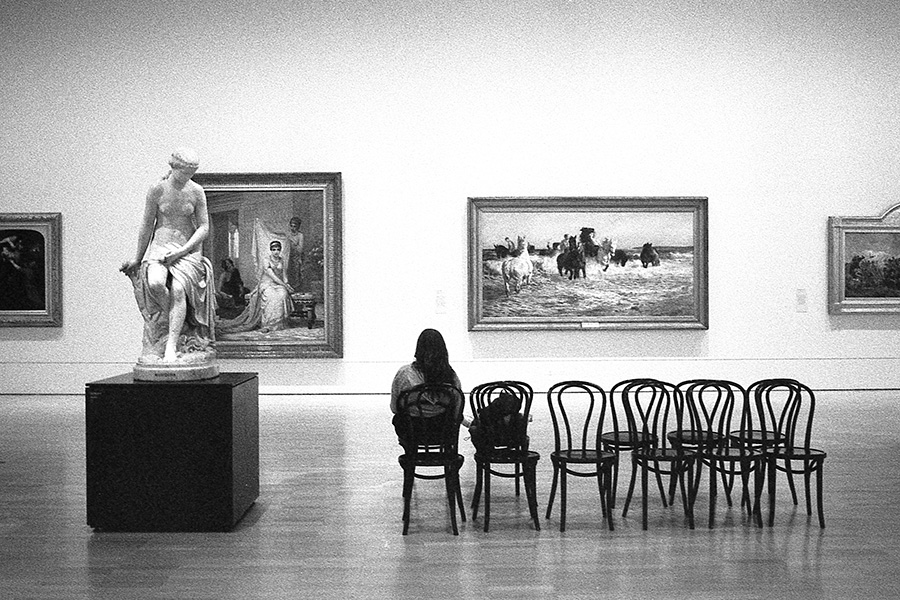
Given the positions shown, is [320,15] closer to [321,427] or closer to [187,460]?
[321,427]

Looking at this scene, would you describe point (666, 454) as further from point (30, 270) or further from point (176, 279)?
point (30, 270)

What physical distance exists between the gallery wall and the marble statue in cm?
911

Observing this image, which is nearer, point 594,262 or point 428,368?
point 428,368

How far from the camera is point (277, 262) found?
59.6 ft

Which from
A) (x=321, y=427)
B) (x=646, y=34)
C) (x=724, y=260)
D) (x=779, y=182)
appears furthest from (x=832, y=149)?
(x=321, y=427)

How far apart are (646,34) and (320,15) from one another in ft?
20.1

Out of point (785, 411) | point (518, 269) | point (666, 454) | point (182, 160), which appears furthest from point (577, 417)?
point (182, 160)

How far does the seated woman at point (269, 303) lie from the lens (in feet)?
59.5

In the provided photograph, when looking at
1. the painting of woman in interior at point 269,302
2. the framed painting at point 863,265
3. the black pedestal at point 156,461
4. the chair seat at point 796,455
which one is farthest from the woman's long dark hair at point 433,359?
the framed painting at point 863,265

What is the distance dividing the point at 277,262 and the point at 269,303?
769 millimetres

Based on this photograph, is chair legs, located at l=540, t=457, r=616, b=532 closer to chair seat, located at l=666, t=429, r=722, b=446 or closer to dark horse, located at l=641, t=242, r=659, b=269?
chair seat, located at l=666, t=429, r=722, b=446

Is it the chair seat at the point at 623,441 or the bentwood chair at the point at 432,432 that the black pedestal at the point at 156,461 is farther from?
the chair seat at the point at 623,441

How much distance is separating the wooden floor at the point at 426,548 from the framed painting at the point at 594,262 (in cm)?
718

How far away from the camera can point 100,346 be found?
1827 centimetres
